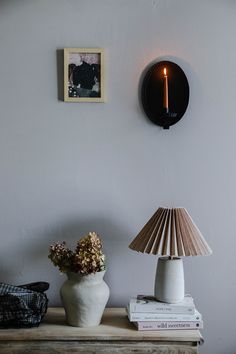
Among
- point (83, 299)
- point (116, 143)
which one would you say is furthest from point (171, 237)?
point (116, 143)

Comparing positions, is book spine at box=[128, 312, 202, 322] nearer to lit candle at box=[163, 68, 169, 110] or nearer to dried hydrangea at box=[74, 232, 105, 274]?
dried hydrangea at box=[74, 232, 105, 274]

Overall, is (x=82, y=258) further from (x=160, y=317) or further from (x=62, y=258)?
(x=160, y=317)

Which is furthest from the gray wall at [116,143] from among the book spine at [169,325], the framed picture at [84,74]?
the book spine at [169,325]

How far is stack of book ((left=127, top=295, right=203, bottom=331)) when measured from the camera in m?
1.72

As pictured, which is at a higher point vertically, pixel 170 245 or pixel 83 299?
pixel 170 245

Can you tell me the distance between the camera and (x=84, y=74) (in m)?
2.01

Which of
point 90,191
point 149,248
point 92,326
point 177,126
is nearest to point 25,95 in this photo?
point 90,191

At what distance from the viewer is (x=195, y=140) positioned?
80.4 inches

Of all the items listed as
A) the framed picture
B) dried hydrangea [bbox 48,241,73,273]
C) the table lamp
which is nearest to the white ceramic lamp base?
the table lamp

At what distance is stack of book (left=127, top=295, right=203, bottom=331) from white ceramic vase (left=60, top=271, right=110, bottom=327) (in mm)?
124

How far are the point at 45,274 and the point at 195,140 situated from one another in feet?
2.80

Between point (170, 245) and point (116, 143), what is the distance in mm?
525

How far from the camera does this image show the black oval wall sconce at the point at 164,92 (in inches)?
79.0

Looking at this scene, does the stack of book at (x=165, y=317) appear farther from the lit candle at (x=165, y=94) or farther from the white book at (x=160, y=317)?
the lit candle at (x=165, y=94)
